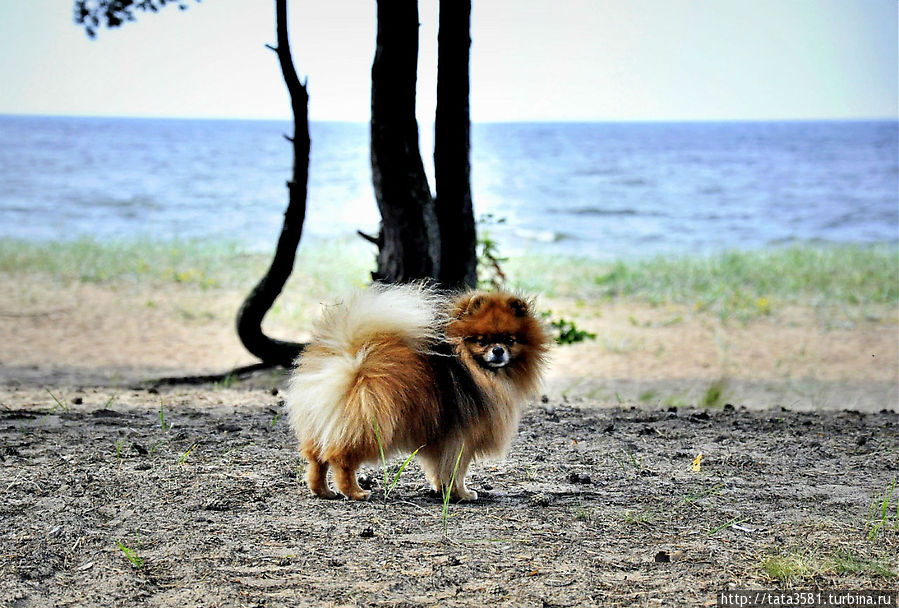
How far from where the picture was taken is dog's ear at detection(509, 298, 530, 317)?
423 centimetres

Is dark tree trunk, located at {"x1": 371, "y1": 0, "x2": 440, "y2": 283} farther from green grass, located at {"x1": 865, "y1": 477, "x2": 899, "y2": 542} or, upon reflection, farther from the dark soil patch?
green grass, located at {"x1": 865, "y1": 477, "x2": 899, "y2": 542}

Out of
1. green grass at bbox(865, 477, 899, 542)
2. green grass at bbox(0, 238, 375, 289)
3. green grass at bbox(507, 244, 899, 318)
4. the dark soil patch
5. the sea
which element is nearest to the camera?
the dark soil patch

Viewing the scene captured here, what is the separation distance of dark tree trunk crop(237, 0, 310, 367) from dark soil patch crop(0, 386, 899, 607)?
2.14 metres

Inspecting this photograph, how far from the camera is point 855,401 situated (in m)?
8.16

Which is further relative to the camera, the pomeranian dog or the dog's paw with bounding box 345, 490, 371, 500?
the dog's paw with bounding box 345, 490, 371, 500

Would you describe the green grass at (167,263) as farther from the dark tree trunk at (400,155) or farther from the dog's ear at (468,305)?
the dog's ear at (468,305)

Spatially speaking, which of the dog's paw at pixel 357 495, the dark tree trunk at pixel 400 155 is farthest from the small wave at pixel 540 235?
the dog's paw at pixel 357 495

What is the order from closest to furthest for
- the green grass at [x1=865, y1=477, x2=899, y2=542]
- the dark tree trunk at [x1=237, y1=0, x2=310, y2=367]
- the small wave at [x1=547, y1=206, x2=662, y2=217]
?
the green grass at [x1=865, y1=477, x2=899, y2=542] → the dark tree trunk at [x1=237, y1=0, x2=310, y2=367] → the small wave at [x1=547, y1=206, x2=662, y2=217]

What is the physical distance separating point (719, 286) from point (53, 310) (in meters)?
10.0

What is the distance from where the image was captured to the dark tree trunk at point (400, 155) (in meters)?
6.32

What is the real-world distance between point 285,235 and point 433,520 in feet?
14.1

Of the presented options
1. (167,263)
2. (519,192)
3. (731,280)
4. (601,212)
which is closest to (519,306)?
(731,280)

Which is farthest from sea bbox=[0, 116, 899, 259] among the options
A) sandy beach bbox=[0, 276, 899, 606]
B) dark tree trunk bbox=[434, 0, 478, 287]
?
sandy beach bbox=[0, 276, 899, 606]

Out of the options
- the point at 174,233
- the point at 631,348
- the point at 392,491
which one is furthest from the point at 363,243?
the point at 392,491
